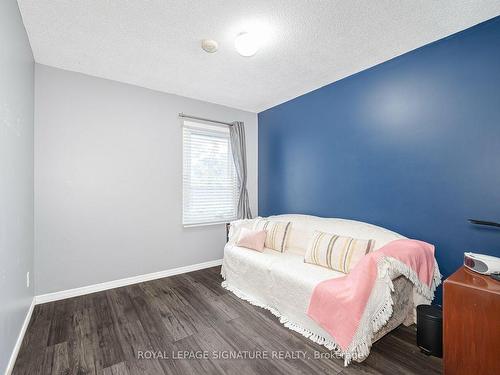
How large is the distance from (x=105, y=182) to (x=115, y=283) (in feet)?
4.10

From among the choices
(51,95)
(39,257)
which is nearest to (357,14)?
(51,95)

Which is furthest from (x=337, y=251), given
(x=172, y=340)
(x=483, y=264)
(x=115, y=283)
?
(x=115, y=283)

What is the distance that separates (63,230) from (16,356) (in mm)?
1211

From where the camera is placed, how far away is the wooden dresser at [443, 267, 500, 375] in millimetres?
1318

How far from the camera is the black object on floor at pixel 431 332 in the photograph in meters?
1.71

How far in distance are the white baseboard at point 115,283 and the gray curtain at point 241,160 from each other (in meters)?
0.95

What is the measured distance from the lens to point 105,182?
285 cm

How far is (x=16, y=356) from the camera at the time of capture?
1729 millimetres

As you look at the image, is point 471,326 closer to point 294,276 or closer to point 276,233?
point 294,276

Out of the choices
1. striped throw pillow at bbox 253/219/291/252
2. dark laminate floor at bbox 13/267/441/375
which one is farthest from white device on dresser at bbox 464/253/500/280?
striped throw pillow at bbox 253/219/291/252

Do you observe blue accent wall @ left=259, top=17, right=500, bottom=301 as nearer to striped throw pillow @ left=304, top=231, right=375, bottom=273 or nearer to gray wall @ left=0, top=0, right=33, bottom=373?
striped throw pillow @ left=304, top=231, right=375, bottom=273

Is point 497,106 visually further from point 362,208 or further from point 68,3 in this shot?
point 68,3

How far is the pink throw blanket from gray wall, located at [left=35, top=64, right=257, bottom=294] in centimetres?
220

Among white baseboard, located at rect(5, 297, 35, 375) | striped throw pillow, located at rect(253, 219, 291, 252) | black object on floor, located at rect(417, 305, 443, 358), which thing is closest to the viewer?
white baseboard, located at rect(5, 297, 35, 375)
